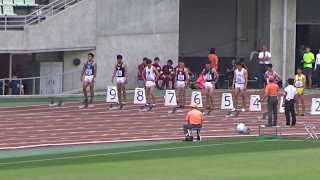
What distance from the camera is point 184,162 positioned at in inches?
983

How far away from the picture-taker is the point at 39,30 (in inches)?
1695

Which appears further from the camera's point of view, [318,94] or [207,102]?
[318,94]

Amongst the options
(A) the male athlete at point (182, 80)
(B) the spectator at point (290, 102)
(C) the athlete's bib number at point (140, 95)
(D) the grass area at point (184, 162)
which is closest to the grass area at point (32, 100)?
(C) the athlete's bib number at point (140, 95)

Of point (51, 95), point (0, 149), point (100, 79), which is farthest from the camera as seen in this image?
point (100, 79)

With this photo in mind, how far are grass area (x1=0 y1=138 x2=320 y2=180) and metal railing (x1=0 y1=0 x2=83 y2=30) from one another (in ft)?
48.8

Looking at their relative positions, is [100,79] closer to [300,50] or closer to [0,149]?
[300,50]

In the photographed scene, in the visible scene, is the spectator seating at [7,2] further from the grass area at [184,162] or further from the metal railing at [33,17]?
the grass area at [184,162]

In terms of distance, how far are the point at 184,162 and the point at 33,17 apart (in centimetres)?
1980

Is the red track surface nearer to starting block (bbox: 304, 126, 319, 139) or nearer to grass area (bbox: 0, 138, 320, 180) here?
starting block (bbox: 304, 126, 319, 139)

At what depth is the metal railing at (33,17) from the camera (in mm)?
42969

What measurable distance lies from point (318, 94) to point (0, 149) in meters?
17.2

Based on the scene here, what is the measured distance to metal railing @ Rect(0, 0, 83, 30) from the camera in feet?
141

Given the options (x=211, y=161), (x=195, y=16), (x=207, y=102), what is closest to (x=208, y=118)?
(x=207, y=102)

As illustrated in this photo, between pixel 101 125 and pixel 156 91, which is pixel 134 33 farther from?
pixel 101 125
